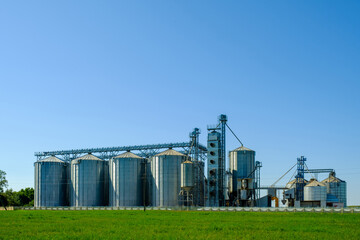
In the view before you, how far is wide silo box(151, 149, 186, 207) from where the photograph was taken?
357 feet

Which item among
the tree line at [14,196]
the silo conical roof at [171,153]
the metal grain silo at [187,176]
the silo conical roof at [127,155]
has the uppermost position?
the silo conical roof at [171,153]

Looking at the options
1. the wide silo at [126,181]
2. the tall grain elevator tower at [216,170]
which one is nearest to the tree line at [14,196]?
the wide silo at [126,181]

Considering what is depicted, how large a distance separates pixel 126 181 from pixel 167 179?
37.4 ft

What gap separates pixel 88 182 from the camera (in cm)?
11900

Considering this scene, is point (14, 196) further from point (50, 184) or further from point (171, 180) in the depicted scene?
point (171, 180)

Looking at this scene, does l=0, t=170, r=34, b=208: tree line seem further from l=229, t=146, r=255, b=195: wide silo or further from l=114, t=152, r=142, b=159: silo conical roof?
l=229, t=146, r=255, b=195: wide silo

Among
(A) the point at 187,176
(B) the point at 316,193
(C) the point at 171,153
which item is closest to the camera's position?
(B) the point at 316,193

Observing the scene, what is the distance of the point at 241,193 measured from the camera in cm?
9862

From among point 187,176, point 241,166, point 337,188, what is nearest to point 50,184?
point 187,176

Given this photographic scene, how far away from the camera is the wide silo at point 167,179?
108688 mm

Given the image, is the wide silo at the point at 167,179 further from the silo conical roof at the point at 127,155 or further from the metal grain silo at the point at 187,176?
the silo conical roof at the point at 127,155

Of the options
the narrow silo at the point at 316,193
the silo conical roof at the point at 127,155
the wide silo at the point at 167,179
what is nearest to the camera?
the narrow silo at the point at 316,193

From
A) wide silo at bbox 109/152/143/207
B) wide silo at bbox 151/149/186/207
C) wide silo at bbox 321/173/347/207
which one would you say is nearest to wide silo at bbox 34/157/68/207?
wide silo at bbox 109/152/143/207

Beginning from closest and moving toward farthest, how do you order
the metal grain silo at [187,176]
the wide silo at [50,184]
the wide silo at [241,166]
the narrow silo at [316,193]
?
the narrow silo at [316,193]
the metal grain silo at [187,176]
the wide silo at [241,166]
the wide silo at [50,184]
